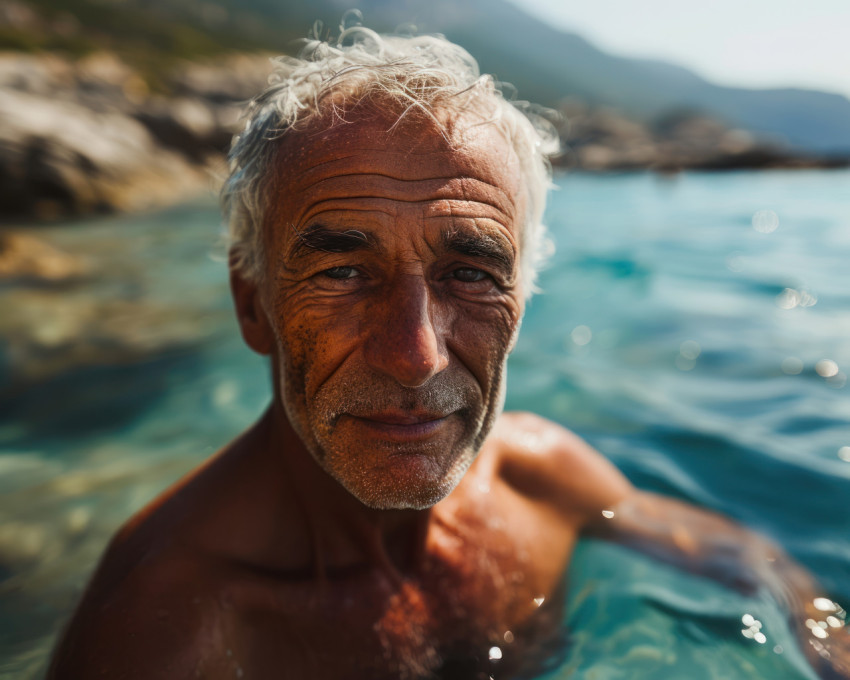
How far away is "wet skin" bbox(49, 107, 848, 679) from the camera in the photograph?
172 cm

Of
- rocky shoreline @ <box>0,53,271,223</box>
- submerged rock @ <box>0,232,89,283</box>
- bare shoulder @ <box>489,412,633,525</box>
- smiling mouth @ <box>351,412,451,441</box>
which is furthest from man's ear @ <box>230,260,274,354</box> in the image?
rocky shoreline @ <box>0,53,271,223</box>

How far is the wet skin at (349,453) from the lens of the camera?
5.65 ft

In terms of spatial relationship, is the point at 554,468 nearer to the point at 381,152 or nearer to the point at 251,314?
the point at 251,314

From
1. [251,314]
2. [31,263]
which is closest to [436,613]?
[251,314]

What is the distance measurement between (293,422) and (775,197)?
1884cm

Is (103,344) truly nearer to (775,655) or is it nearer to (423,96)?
(423,96)

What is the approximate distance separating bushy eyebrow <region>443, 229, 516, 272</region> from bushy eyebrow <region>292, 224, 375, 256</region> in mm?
225

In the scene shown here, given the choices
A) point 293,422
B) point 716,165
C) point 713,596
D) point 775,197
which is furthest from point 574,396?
point 716,165

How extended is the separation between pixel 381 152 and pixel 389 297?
0.40 metres

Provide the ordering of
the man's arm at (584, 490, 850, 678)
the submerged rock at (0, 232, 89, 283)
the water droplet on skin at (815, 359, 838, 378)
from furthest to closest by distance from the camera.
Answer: the submerged rock at (0, 232, 89, 283), the water droplet on skin at (815, 359, 838, 378), the man's arm at (584, 490, 850, 678)

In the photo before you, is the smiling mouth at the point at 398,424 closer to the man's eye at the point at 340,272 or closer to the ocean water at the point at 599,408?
the man's eye at the point at 340,272

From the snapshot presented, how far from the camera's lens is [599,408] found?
509 cm

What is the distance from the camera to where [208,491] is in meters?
2.01

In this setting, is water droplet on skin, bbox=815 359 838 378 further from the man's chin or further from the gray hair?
the man's chin
